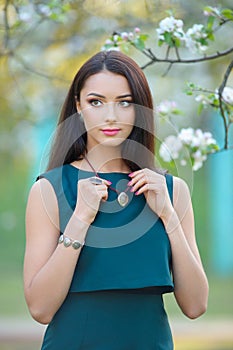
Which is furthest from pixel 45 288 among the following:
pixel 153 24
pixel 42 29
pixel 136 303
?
pixel 42 29

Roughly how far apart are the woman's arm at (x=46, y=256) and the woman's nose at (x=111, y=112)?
0.23m

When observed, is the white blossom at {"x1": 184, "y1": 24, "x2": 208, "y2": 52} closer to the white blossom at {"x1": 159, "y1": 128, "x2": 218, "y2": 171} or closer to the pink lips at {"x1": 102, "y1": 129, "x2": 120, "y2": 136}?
the white blossom at {"x1": 159, "y1": 128, "x2": 218, "y2": 171}

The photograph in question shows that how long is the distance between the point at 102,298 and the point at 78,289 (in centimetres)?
6

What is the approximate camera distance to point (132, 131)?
2254mm

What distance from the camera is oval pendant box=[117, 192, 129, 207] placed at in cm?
220

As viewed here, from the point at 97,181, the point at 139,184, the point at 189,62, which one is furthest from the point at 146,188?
the point at 189,62

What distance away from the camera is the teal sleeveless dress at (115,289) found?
6.94ft

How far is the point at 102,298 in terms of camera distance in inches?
83.5

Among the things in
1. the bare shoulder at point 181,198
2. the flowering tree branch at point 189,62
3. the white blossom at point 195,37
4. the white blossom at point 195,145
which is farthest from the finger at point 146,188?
the white blossom at point 195,37

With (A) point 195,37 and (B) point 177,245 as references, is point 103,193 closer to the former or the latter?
(B) point 177,245

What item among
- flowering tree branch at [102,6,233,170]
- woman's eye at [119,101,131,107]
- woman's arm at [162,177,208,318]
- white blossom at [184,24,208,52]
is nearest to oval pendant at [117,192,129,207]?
woman's arm at [162,177,208,318]

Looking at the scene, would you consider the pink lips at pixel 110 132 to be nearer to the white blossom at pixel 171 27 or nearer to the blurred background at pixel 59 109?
the blurred background at pixel 59 109

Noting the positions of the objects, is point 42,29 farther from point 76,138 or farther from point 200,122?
point 76,138

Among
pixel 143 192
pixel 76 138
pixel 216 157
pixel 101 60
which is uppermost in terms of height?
pixel 216 157
